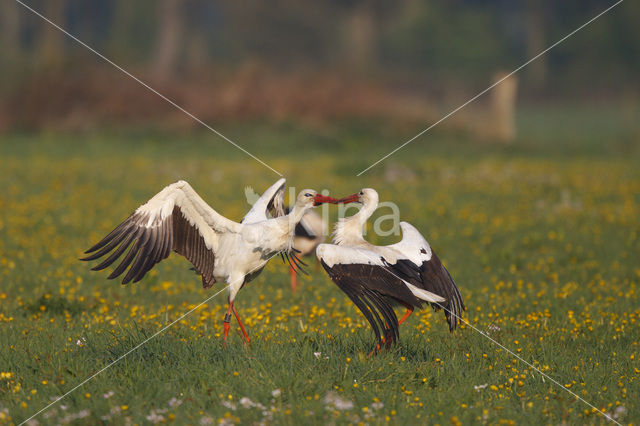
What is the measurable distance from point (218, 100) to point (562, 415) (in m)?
20.3

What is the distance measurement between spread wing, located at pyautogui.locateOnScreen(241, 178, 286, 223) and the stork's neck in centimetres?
56

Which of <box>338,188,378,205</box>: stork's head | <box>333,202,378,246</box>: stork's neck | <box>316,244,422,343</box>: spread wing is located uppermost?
<box>338,188,378,205</box>: stork's head

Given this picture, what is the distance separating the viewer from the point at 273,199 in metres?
6.18

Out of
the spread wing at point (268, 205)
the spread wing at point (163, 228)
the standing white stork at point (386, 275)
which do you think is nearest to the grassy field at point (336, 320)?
the standing white stork at point (386, 275)

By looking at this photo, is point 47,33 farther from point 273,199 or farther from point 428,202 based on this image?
point 273,199

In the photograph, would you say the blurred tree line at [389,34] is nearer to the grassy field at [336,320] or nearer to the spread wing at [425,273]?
the grassy field at [336,320]

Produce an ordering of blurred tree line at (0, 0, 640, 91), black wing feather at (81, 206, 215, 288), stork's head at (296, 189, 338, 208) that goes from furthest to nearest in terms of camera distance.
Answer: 1. blurred tree line at (0, 0, 640, 91)
2. stork's head at (296, 189, 338, 208)
3. black wing feather at (81, 206, 215, 288)

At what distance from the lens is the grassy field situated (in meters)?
4.50

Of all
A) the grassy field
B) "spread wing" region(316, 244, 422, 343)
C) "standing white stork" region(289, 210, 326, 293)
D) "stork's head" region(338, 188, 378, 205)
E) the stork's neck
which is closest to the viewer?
the grassy field

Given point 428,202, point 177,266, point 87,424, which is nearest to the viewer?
point 87,424

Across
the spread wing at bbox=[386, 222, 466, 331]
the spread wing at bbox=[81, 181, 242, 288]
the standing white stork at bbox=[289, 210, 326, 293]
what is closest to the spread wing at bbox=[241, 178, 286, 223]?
the spread wing at bbox=[81, 181, 242, 288]

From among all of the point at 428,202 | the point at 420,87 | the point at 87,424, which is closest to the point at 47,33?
the point at 420,87

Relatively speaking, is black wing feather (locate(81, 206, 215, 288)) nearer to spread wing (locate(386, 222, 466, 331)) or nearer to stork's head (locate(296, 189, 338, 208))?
stork's head (locate(296, 189, 338, 208))

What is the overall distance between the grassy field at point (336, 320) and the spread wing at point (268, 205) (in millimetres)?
876
